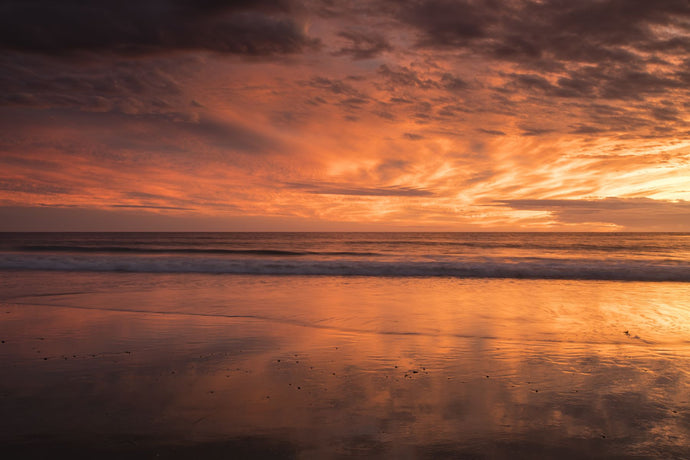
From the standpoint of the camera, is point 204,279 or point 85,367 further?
point 204,279

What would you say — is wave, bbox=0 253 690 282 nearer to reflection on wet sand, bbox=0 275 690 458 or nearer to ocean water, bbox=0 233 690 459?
ocean water, bbox=0 233 690 459

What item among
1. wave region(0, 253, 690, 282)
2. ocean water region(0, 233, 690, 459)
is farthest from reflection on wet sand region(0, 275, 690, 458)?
wave region(0, 253, 690, 282)

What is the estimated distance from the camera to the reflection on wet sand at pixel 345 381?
366 centimetres

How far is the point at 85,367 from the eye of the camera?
5.64 m

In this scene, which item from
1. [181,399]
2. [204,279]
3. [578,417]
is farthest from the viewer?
[204,279]

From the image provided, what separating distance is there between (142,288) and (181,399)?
10.7 meters

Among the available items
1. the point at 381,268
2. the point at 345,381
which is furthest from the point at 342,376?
the point at 381,268

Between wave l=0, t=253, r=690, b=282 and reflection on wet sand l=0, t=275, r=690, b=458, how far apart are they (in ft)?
30.5

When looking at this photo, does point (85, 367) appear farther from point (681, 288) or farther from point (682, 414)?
point (681, 288)

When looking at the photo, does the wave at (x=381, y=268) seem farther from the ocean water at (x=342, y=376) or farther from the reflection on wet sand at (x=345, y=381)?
the reflection on wet sand at (x=345, y=381)

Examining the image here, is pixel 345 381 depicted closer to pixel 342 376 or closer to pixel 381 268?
pixel 342 376

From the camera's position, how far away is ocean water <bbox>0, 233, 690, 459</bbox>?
365 cm

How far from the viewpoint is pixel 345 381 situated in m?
5.16

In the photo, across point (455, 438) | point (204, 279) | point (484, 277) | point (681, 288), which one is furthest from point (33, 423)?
point (681, 288)
